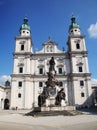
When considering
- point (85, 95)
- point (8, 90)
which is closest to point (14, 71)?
point (8, 90)

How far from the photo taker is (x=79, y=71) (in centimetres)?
4247

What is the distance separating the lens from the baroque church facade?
131 feet

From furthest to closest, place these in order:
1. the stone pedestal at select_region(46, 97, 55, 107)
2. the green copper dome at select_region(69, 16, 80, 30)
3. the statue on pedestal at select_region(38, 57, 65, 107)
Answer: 1. the green copper dome at select_region(69, 16, 80, 30)
2. the statue on pedestal at select_region(38, 57, 65, 107)
3. the stone pedestal at select_region(46, 97, 55, 107)

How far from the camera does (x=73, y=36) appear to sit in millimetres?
46594

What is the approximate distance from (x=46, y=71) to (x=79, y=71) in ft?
29.7

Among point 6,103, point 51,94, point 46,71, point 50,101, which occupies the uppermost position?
point 46,71

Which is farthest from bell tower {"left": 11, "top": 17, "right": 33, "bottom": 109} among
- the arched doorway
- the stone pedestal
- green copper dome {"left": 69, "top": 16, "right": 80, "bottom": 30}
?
the stone pedestal

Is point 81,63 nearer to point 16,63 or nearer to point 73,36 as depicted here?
point 73,36

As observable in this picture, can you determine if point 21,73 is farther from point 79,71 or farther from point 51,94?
point 51,94

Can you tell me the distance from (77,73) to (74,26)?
16.1 meters

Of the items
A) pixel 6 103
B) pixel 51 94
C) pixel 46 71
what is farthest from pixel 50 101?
pixel 6 103

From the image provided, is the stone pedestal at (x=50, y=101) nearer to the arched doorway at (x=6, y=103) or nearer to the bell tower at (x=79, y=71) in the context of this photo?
the bell tower at (x=79, y=71)

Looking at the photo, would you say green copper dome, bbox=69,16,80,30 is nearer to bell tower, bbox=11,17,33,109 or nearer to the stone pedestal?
bell tower, bbox=11,17,33,109

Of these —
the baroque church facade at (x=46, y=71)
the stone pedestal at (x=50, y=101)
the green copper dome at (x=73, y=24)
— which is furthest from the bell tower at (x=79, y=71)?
the stone pedestal at (x=50, y=101)
